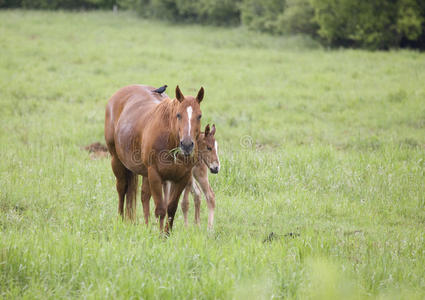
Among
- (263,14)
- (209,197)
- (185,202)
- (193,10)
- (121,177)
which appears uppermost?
(193,10)

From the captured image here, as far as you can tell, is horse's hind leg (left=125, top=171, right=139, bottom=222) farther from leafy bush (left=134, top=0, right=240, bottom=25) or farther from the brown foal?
leafy bush (left=134, top=0, right=240, bottom=25)

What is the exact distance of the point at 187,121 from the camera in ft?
15.8

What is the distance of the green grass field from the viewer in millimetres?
4082

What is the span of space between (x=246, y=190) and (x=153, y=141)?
2.59 metres

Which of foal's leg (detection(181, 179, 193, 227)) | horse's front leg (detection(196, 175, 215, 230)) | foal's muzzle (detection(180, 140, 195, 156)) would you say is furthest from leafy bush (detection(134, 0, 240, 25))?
foal's muzzle (detection(180, 140, 195, 156))

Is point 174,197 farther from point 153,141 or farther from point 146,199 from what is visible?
point 153,141

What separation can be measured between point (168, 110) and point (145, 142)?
1.48ft

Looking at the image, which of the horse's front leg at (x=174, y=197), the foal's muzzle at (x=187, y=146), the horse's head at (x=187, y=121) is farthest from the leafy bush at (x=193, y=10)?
the foal's muzzle at (x=187, y=146)

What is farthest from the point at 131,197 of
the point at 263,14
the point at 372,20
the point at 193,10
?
the point at 193,10

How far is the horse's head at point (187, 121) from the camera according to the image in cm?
470

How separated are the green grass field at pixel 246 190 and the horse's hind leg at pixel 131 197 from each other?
11.9 inches

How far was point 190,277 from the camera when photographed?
158 inches

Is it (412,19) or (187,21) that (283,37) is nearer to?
(412,19)

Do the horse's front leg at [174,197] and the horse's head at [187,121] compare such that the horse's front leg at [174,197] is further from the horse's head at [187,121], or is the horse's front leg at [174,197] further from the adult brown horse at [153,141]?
the horse's head at [187,121]
